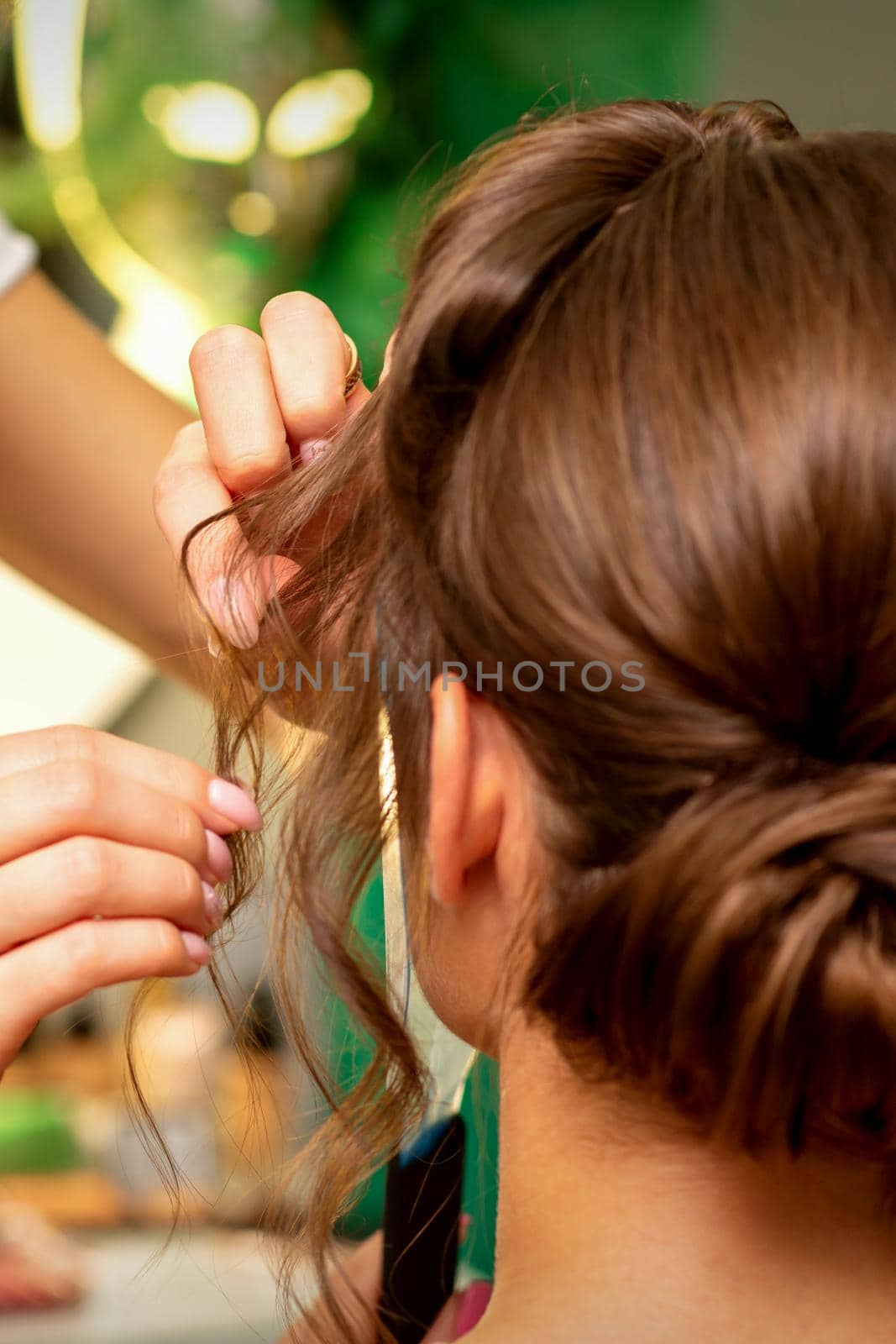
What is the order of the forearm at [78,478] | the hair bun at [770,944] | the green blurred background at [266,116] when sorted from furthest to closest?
1. the green blurred background at [266,116]
2. the forearm at [78,478]
3. the hair bun at [770,944]

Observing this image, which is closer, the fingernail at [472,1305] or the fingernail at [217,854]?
the fingernail at [217,854]

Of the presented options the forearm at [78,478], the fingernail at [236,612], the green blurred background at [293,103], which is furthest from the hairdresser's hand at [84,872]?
the green blurred background at [293,103]

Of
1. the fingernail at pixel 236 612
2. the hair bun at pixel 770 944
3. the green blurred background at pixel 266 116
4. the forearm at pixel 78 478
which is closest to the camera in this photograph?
the hair bun at pixel 770 944

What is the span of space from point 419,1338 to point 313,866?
36 cm

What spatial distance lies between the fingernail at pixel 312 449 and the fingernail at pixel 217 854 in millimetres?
224

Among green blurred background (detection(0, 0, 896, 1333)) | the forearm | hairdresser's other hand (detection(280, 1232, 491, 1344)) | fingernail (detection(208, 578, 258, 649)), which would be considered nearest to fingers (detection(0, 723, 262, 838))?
fingernail (detection(208, 578, 258, 649))

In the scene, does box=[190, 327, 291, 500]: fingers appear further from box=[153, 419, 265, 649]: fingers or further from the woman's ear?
the woman's ear

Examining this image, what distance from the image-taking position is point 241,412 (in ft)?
2.34

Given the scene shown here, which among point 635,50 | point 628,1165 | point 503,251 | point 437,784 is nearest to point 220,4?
point 635,50

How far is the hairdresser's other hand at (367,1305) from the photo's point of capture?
0.76 meters

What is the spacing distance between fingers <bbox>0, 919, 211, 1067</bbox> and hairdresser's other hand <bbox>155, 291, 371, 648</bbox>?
19 centimetres

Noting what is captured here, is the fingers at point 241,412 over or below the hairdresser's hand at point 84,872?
over

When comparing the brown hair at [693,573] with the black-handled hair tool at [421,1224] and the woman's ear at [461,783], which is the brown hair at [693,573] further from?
the black-handled hair tool at [421,1224]

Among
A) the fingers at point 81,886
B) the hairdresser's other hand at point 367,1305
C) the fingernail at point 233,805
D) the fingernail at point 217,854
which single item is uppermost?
the fingers at point 81,886
